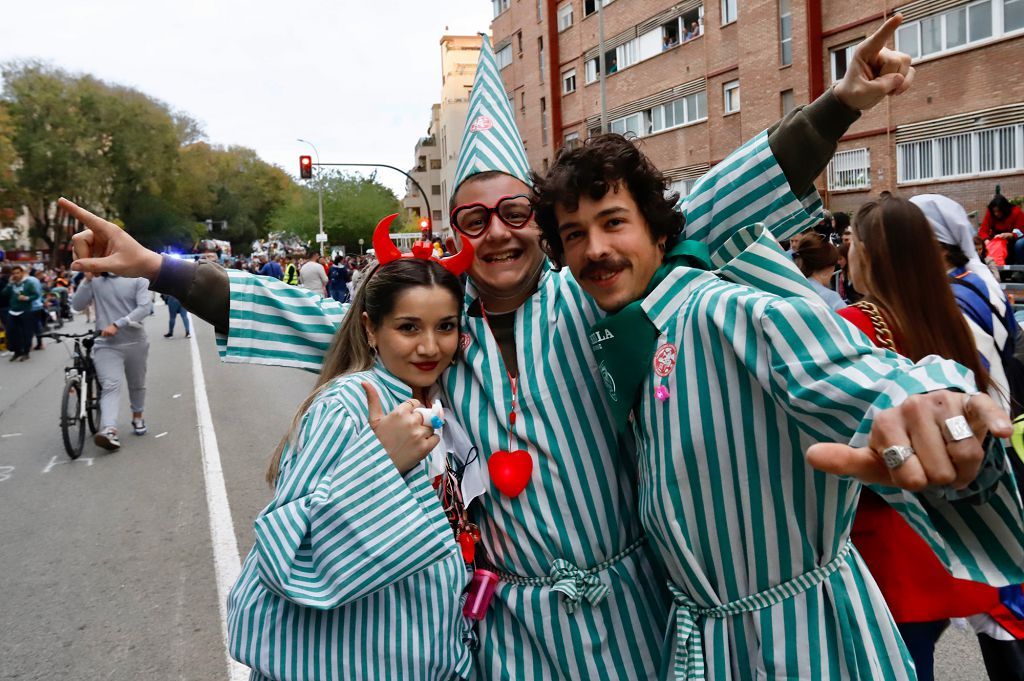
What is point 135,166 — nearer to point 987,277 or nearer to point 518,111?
point 518,111

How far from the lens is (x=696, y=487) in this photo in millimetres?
1706

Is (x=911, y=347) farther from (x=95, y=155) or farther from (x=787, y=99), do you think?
(x=95, y=155)

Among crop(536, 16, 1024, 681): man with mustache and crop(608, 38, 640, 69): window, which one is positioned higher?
crop(608, 38, 640, 69): window

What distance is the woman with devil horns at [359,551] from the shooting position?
5.92 feet

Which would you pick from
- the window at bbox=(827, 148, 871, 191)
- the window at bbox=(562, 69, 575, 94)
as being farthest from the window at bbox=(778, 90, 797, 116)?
the window at bbox=(562, 69, 575, 94)

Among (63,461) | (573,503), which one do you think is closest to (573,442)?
(573,503)

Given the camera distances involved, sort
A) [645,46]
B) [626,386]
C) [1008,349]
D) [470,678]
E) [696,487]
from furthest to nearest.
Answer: [645,46], [1008,349], [470,678], [626,386], [696,487]

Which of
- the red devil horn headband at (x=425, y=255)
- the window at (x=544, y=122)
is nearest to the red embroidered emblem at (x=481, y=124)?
the red devil horn headband at (x=425, y=255)

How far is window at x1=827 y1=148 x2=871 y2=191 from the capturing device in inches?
785

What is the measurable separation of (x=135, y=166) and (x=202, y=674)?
5867cm

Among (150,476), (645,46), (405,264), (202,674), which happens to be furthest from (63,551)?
(645,46)

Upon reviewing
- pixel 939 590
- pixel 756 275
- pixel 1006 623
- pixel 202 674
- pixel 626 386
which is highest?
pixel 756 275

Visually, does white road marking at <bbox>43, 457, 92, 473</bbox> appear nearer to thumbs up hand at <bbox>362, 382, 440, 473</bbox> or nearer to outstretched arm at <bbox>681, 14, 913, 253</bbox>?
thumbs up hand at <bbox>362, 382, 440, 473</bbox>

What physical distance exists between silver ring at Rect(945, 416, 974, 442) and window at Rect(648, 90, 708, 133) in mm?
26046
